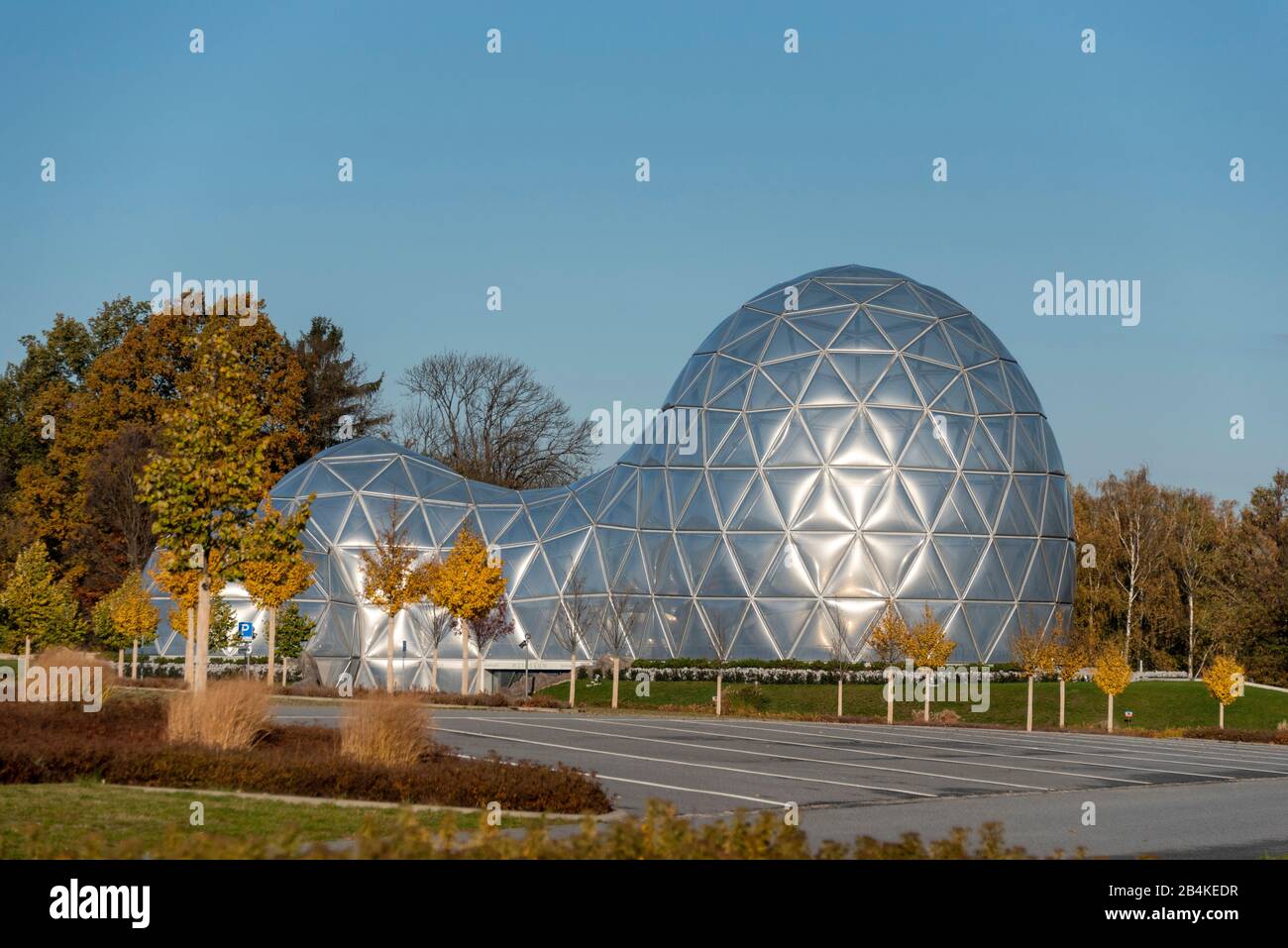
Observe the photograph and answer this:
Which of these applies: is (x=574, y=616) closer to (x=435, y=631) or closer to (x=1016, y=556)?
(x=435, y=631)

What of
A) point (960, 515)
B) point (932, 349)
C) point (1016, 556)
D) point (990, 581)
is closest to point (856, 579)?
point (960, 515)

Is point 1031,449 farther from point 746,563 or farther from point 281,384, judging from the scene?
point 281,384

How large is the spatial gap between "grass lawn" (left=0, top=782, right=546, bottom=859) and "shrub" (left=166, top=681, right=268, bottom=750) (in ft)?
8.61

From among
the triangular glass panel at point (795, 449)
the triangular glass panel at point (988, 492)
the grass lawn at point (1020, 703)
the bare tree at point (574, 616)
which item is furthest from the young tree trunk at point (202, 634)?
the triangular glass panel at point (988, 492)

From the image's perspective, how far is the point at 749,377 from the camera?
56750 mm

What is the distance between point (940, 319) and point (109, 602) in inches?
1400

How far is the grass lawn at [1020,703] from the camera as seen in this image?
45906 mm

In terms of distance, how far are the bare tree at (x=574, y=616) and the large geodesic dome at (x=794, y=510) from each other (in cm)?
31

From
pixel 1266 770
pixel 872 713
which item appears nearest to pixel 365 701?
pixel 1266 770

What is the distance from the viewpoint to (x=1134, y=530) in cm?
8044

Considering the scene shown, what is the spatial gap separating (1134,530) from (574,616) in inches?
1605

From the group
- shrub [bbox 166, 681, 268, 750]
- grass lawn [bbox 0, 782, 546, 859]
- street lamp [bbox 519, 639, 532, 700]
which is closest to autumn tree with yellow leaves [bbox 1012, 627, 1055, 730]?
street lamp [bbox 519, 639, 532, 700]

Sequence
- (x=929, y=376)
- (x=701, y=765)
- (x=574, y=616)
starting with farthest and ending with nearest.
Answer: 1. (x=929, y=376)
2. (x=574, y=616)
3. (x=701, y=765)

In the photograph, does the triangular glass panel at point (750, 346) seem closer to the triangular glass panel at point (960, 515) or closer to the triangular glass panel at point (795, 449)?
the triangular glass panel at point (795, 449)
